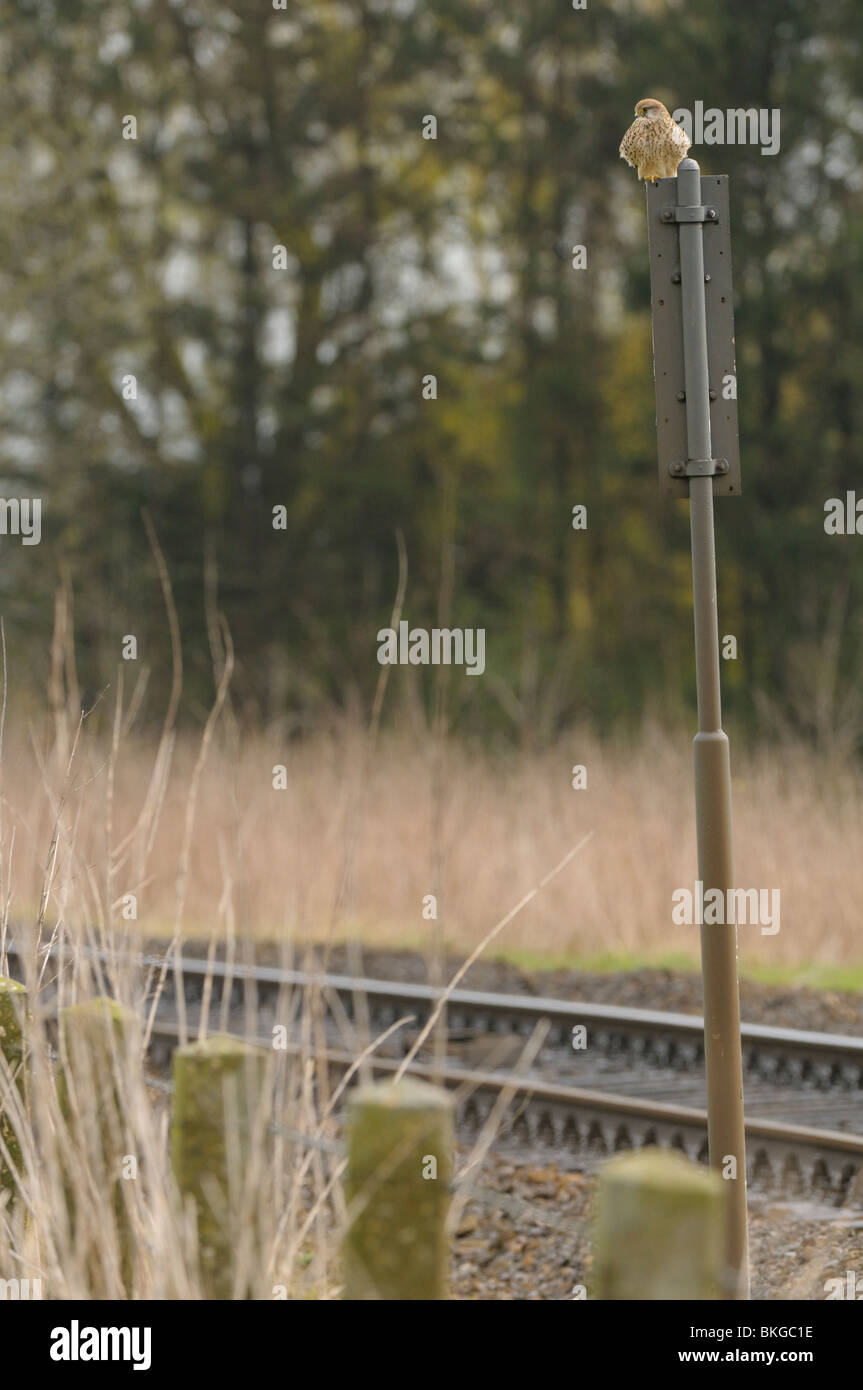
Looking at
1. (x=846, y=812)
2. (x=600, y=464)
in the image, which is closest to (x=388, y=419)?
(x=600, y=464)

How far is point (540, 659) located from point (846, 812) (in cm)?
1148

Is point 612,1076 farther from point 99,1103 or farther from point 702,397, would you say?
point 99,1103

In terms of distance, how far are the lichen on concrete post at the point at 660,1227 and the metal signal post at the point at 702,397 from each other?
2.14m

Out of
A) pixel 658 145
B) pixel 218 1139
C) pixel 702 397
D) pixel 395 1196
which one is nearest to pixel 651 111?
pixel 658 145

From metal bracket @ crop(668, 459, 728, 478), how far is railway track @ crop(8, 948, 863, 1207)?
1842 millimetres

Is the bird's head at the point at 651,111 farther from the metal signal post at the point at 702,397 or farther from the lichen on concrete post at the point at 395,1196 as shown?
the lichen on concrete post at the point at 395,1196

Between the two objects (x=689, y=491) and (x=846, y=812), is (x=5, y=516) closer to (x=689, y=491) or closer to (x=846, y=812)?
(x=846, y=812)

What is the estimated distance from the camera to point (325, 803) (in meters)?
13.8

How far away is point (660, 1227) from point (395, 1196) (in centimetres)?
49

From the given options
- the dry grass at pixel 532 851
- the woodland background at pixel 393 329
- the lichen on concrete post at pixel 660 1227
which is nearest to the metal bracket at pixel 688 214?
the lichen on concrete post at pixel 660 1227

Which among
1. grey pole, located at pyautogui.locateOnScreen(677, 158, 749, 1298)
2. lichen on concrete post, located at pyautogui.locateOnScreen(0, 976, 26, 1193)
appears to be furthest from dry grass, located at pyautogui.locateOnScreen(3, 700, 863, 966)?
lichen on concrete post, located at pyautogui.locateOnScreen(0, 976, 26, 1193)

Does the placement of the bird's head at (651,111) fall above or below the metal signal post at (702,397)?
above

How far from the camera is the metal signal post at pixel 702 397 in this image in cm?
411

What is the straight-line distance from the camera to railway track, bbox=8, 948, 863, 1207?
6035mm
